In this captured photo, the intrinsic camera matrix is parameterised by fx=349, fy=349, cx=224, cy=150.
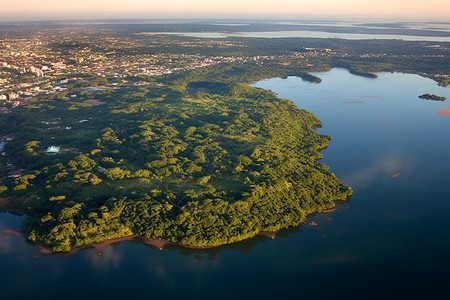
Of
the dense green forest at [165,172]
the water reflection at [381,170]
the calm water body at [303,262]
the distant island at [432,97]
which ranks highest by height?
the distant island at [432,97]

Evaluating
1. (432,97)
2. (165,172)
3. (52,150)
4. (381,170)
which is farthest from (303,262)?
(432,97)

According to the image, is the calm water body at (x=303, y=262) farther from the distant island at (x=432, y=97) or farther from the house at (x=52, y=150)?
the distant island at (x=432, y=97)

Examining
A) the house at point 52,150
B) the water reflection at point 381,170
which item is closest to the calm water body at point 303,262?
the water reflection at point 381,170

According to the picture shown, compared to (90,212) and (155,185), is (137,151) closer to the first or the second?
(155,185)

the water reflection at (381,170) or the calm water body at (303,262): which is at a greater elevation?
the water reflection at (381,170)

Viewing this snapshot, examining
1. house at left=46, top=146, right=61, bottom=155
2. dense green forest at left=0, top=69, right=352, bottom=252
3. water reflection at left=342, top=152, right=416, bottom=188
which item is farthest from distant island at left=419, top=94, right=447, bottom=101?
house at left=46, top=146, right=61, bottom=155

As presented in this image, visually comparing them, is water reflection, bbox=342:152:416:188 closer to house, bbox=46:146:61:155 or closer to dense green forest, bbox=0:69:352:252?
dense green forest, bbox=0:69:352:252

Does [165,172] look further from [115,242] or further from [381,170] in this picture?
[381,170]

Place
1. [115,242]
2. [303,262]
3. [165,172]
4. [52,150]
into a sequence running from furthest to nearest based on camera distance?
[52,150]
[165,172]
[115,242]
[303,262]

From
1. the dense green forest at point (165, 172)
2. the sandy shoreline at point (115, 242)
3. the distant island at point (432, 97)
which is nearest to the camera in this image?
the sandy shoreline at point (115, 242)
